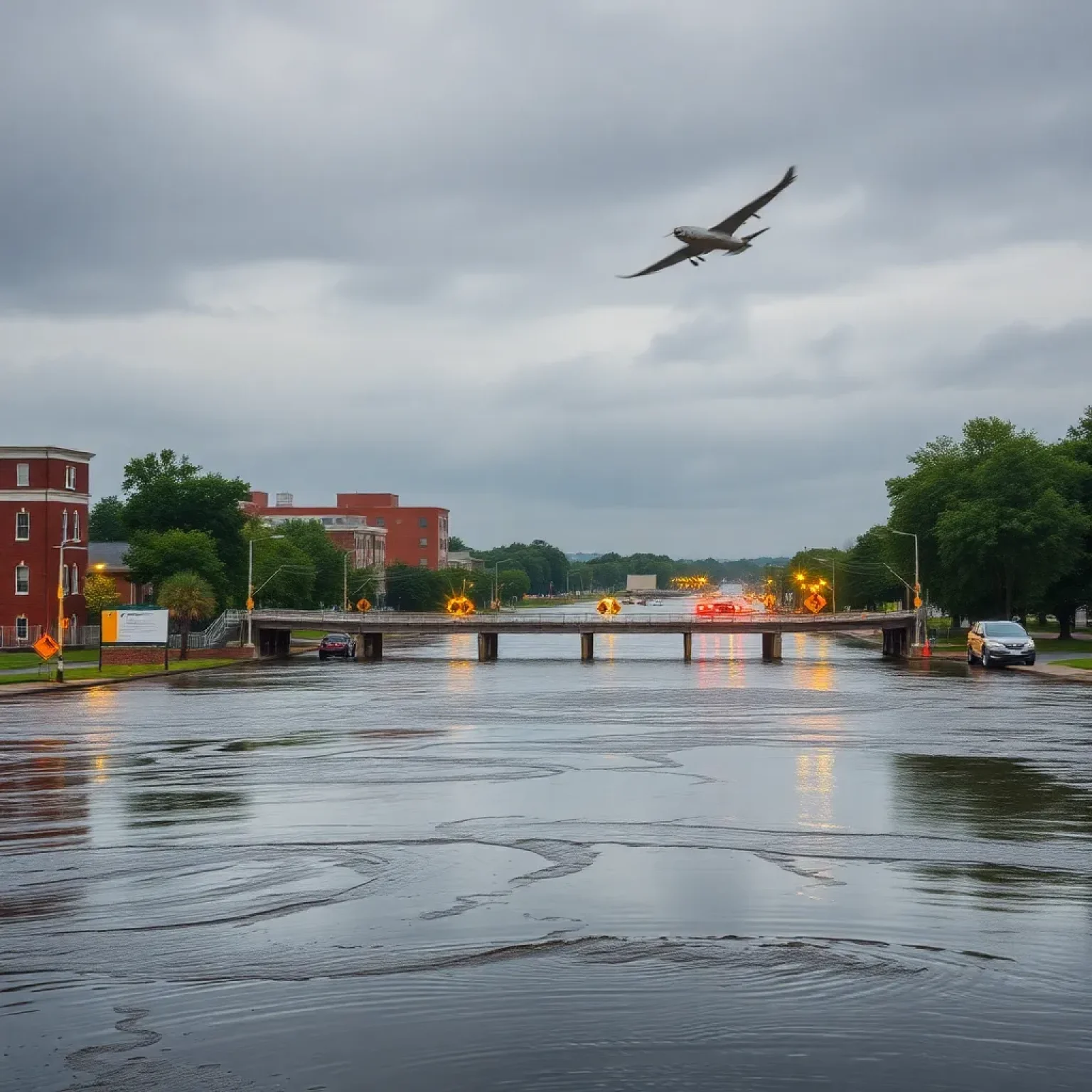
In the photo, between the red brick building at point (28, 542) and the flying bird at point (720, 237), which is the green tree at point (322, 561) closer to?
the red brick building at point (28, 542)

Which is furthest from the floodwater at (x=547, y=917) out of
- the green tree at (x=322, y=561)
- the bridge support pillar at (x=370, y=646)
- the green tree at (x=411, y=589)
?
the green tree at (x=411, y=589)

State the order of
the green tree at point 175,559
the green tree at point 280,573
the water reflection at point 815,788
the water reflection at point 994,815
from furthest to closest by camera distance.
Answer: the green tree at point 280,573, the green tree at point 175,559, the water reflection at point 815,788, the water reflection at point 994,815

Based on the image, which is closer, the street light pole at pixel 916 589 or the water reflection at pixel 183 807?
the water reflection at pixel 183 807

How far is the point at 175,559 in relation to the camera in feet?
350

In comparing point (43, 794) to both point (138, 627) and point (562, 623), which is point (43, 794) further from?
point (562, 623)

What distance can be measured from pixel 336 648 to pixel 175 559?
14190 millimetres

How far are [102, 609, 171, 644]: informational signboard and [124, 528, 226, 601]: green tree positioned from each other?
20003 millimetres

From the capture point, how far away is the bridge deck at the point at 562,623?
101 meters

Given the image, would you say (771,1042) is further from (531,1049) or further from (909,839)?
(909,839)

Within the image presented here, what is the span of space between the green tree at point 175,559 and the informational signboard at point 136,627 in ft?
65.6

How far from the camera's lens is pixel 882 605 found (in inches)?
6870

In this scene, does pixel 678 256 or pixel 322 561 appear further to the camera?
pixel 322 561

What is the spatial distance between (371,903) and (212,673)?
66281 mm

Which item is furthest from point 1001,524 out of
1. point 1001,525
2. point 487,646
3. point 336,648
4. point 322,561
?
point 322,561
